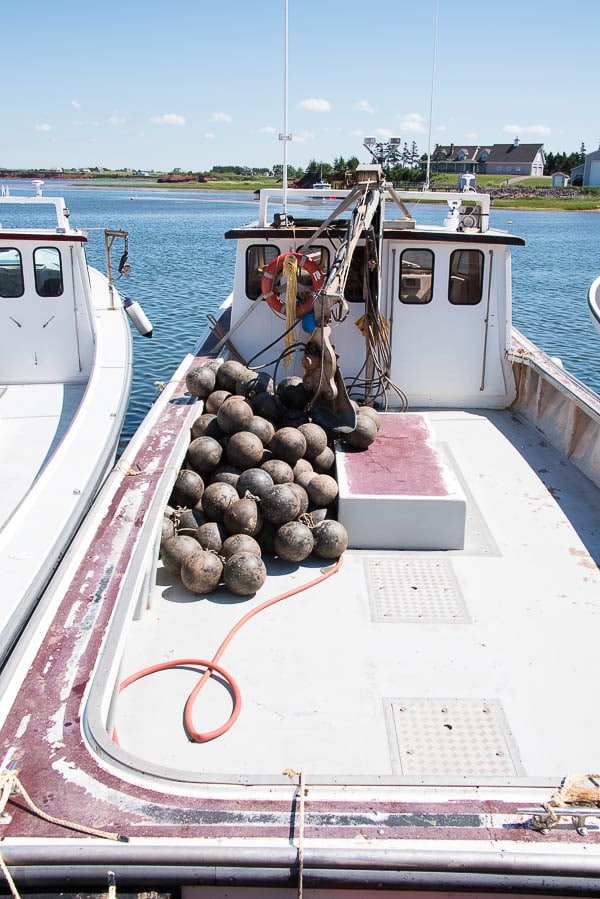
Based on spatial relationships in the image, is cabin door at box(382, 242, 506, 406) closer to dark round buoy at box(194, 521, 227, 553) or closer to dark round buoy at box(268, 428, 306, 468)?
dark round buoy at box(268, 428, 306, 468)

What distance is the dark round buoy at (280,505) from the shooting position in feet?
17.0

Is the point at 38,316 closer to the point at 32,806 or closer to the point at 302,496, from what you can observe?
the point at 302,496

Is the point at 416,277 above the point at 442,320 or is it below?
above

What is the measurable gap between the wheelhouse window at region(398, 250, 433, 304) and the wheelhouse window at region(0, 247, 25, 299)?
4.71 m

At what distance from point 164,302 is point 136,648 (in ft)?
57.3

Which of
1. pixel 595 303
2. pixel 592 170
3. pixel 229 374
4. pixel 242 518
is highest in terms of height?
pixel 592 170

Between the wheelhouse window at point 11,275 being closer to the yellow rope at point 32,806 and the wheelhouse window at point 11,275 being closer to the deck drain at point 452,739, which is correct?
the deck drain at point 452,739

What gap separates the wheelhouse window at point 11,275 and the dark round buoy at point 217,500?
5.11 metres

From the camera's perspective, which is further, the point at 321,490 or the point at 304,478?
the point at 304,478

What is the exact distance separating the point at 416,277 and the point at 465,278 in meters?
0.53

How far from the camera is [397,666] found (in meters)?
4.20

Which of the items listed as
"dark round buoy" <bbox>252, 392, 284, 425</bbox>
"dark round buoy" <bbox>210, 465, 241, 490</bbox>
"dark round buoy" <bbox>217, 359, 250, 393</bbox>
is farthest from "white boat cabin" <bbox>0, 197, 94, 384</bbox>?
"dark round buoy" <bbox>210, 465, 241, 490</bbox>

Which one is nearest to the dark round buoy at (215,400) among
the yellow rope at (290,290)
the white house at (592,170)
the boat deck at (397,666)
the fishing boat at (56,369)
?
the fishing boat at (56,369)

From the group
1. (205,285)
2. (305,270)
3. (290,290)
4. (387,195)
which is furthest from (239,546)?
(205,285)
